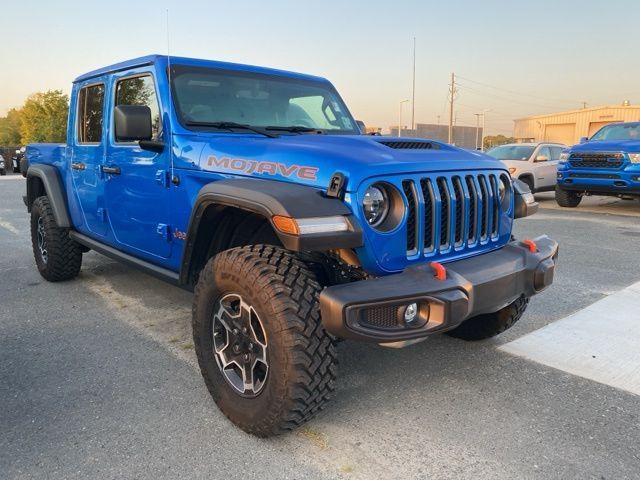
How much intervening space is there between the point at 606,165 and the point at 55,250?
32.5 ft

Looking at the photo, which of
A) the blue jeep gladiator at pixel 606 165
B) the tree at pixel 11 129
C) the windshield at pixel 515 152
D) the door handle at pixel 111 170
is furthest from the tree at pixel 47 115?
the door handle at pixel 111 170

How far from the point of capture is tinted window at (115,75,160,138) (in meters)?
3.39

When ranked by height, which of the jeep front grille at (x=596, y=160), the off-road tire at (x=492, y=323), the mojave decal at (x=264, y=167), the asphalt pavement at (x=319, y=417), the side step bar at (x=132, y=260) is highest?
the jeep front grille at (x=596, y=160)

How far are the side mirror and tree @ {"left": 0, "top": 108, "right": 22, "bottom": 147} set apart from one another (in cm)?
Answer: 9362

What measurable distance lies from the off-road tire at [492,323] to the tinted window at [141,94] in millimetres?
2398

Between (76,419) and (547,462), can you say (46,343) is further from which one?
(547,462)

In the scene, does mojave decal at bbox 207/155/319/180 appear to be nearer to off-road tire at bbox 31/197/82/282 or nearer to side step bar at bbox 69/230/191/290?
side step bar at bbox 69/230/191/290

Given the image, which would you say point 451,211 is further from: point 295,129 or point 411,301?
point 295,129

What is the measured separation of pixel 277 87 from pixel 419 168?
177 centimetres

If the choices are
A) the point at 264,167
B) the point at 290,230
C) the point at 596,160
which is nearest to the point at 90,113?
the point at 264,167

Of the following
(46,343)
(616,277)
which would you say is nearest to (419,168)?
(46,343)

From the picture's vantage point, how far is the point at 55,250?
4949 millimetres

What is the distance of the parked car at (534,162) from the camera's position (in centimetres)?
1302

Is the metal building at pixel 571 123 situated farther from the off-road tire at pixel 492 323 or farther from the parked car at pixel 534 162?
the off-road tire at pixel 492 323
